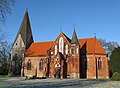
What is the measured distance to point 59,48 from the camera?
47406 millimetres

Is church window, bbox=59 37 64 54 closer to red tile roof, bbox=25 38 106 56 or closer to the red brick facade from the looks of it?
the red brick facade

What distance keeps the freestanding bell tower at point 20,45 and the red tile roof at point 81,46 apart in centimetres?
195

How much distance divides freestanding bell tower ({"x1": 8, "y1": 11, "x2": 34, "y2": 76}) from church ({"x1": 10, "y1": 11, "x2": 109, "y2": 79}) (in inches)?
56.8

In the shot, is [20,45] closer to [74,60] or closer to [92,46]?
[74,60]

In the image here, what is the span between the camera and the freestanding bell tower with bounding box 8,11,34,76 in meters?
54.9

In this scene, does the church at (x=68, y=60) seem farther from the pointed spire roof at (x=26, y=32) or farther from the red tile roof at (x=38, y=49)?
the pointed spire roof at (x=26, y=32)

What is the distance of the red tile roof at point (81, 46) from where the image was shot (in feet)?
154

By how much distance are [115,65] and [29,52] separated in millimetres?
25596

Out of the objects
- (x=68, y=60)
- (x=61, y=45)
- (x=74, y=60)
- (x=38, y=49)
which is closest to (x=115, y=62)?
(x=74, y=60)

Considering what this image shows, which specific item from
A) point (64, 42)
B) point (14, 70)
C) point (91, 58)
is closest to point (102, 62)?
point (91, 58)

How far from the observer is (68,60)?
150 feet

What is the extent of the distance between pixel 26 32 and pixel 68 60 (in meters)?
19.2

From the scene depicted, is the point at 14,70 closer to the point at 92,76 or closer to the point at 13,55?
the point at 13,55

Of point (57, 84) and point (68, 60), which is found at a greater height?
point (68, 60)
